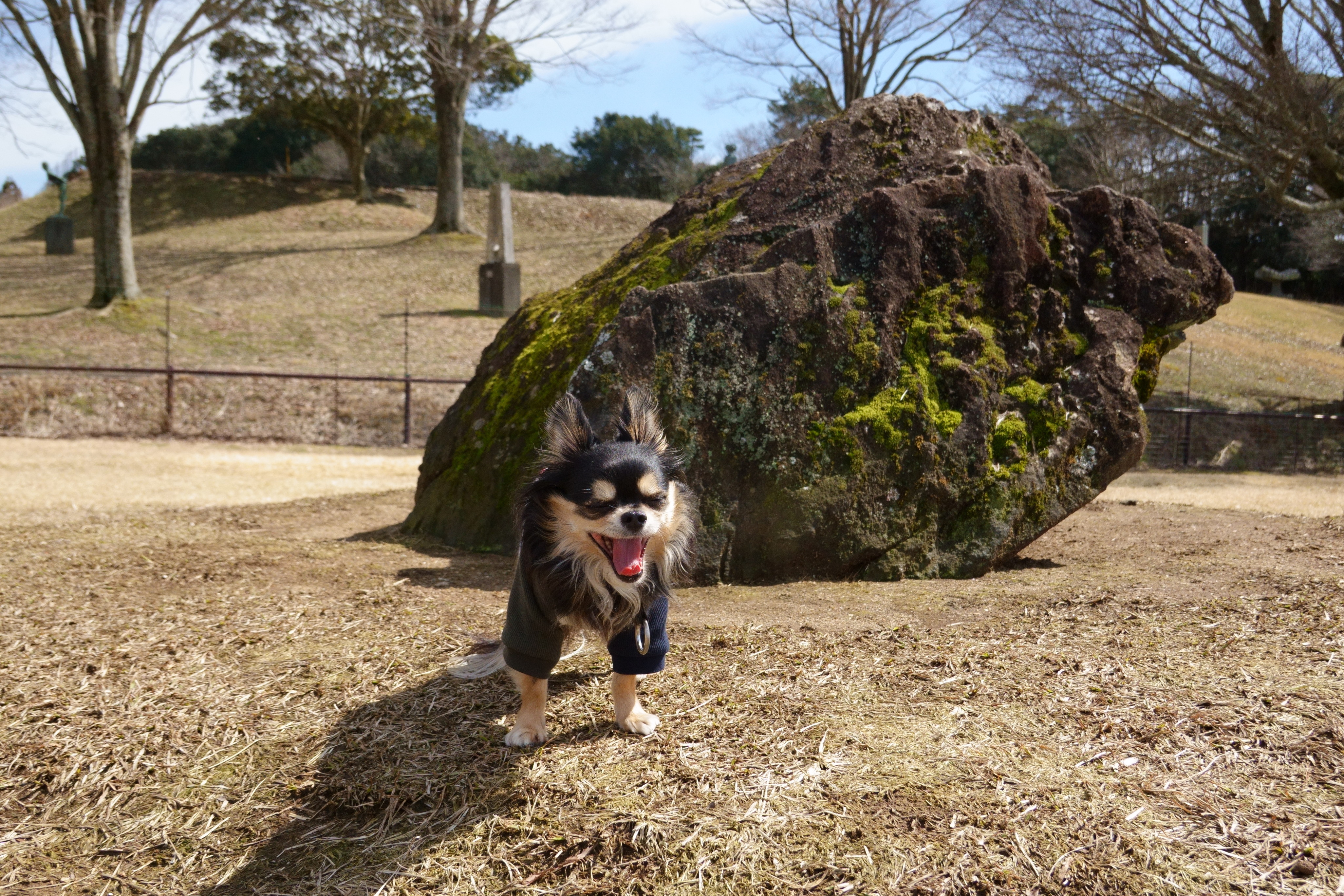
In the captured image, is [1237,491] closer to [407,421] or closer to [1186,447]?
[1186,447]

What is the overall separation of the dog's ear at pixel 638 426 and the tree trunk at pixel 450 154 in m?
26.5

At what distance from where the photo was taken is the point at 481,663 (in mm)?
4203

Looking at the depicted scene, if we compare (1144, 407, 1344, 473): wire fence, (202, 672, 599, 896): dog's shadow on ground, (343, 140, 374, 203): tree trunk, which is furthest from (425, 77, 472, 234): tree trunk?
(202, 672, 599, 896): dog's shadow on ground

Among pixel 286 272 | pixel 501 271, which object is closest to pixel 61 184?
pixel 286 272

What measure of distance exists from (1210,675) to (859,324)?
2.71 m

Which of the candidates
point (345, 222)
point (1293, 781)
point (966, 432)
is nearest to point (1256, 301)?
point (345, 222)

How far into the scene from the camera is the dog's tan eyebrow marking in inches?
131

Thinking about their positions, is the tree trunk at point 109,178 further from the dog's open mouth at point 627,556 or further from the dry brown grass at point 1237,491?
the dog's open mouth at point 627,556

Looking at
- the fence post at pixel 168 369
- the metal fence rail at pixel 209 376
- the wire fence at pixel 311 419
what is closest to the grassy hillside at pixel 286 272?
the fence post at pixel 168 369

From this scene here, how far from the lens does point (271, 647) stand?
4.45 metres

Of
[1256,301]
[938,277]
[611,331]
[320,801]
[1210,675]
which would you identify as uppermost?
[1256,301]

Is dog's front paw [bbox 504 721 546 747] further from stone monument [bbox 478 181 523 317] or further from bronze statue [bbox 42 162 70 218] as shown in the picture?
bronze statue [bbox 42 162 70 218]

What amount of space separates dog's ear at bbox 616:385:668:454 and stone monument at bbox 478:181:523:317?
1897cm

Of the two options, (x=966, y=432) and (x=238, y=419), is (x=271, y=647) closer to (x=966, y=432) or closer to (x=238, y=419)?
(x=966, y=432)
